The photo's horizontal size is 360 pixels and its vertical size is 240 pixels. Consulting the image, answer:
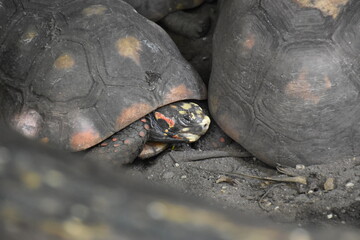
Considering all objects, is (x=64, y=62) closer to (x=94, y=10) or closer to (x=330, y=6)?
(x=94, y=10)

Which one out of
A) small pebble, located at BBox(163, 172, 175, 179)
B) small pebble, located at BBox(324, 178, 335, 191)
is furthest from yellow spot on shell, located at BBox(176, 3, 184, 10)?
small pebble, located at BBox(324, 178, 335, 191)

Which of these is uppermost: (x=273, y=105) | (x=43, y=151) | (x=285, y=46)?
(x=43, y=151)

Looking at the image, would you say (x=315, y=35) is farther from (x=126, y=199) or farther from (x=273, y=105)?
(x=126, y=199)

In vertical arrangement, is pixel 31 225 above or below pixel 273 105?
above

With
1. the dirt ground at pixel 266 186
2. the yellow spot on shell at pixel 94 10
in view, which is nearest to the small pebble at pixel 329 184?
the dirt ground at pixel 266 186

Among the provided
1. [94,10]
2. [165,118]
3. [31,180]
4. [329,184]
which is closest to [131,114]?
[165,118]

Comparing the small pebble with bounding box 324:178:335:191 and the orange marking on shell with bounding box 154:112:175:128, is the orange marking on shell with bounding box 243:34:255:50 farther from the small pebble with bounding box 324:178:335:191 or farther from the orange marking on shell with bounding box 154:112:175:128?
the small pebble with bounding box 324:178:335:191

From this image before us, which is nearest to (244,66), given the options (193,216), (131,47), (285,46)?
(285,46)
